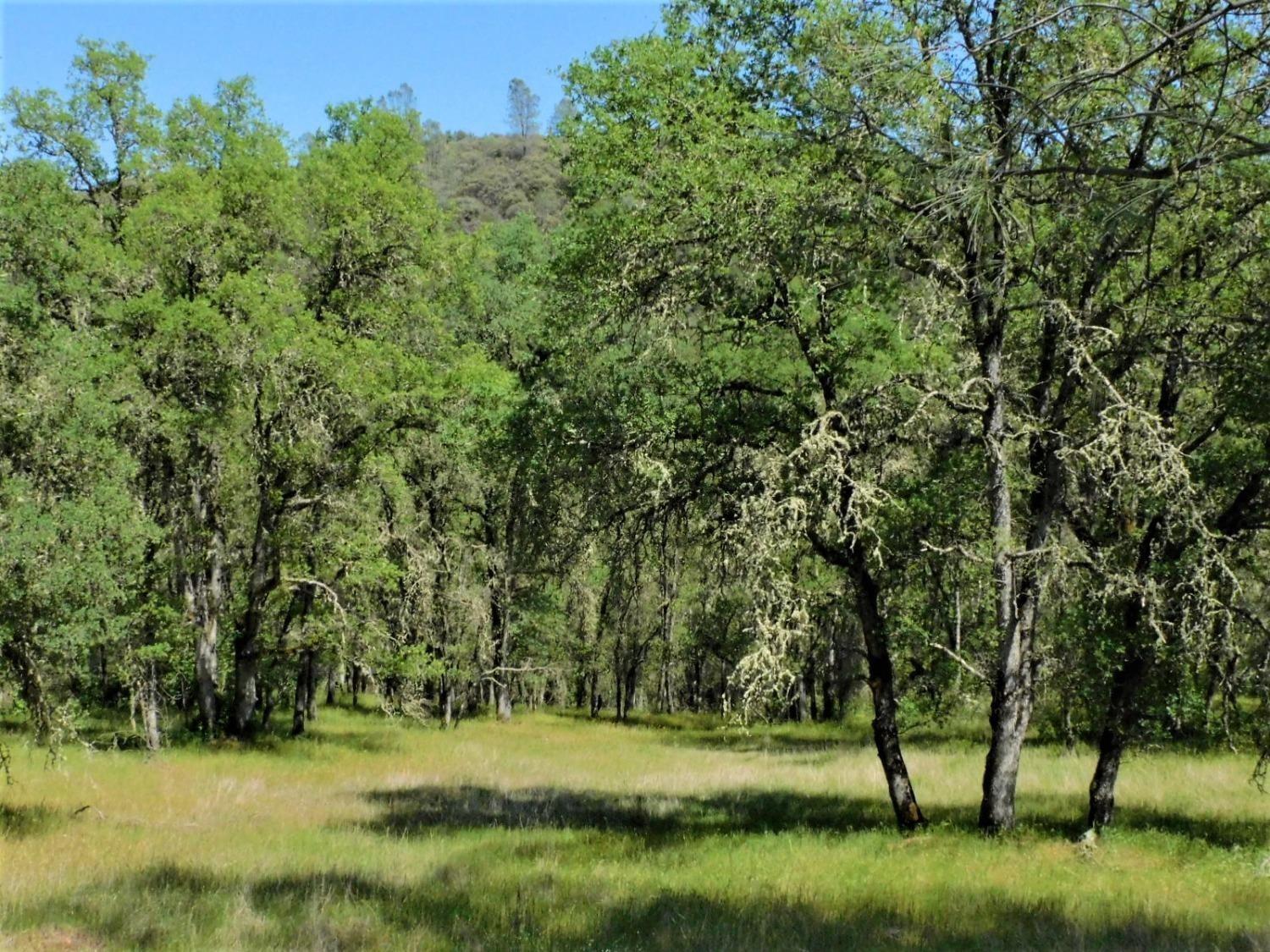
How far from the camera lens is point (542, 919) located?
870 centimetres

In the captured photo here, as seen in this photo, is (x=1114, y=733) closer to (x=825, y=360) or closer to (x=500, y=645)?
(x=825, y=360)

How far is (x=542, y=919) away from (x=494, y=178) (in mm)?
160574

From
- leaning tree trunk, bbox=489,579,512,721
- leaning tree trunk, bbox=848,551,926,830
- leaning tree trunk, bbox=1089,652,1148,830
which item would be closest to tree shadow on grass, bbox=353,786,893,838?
leaning tree trunk, bbox=848,551,926,830

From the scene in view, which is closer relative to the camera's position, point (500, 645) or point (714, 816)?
point (714, 816)

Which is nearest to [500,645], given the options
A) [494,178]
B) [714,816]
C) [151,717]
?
[151,717]

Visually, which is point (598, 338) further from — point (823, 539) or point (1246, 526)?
point (1246, 526)

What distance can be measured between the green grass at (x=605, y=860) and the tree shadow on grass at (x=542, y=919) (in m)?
0.03

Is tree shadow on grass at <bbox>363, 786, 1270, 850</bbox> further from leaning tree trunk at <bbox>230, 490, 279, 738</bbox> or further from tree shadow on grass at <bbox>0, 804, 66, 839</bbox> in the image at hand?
leaning tree trunk at <bbox>230, 490, 279, 738</bbox>

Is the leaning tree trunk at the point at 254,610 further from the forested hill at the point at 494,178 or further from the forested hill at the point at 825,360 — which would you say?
the forested hill at the point at 494,178

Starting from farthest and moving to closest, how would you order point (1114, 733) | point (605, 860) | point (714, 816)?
point (714, 816)
point (1114, 733)
point (605, 860)

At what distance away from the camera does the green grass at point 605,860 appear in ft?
26.1

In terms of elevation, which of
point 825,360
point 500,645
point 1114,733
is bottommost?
point 500,645

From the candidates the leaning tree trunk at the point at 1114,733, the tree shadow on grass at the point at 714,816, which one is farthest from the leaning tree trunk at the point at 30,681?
the leaning tree trunk at the point at 1114,733

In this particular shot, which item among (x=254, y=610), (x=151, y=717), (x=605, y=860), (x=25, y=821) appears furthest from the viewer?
(x=254, y=610)
